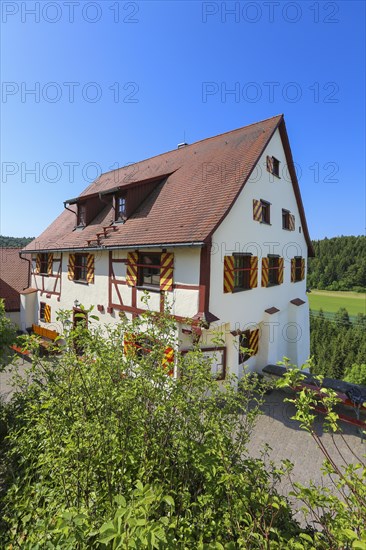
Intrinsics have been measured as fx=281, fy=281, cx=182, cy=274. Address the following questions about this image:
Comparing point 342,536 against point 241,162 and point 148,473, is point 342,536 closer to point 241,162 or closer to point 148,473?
point 148,473

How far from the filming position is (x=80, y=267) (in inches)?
508

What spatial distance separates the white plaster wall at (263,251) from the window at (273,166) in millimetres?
196

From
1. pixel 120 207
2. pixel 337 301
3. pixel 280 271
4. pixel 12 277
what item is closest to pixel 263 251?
pixel 280 271

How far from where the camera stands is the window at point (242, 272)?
984cm

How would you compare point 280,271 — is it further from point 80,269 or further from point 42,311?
point 42,311

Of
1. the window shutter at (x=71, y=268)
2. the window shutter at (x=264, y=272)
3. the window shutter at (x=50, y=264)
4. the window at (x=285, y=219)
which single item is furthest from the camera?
the window shutter at (x=50, y=264)

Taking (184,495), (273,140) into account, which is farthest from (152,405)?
(273,140)

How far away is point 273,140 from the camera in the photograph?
37.3 feet

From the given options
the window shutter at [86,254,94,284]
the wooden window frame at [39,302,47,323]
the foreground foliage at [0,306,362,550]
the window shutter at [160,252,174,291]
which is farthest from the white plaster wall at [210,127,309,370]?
the wooden window frame at [39,302,47,323]

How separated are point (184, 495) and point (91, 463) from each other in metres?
0.80

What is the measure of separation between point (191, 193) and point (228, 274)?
3362 mm

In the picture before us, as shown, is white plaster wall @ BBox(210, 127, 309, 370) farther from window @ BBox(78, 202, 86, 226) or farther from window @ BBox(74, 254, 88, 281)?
window @ BBox(78, 202, 86, 226)

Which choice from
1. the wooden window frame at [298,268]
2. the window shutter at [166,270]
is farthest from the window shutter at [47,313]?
the wooden window frame at [298,268]

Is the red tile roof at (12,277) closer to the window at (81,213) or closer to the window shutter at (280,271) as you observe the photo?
the window at (81,213)
